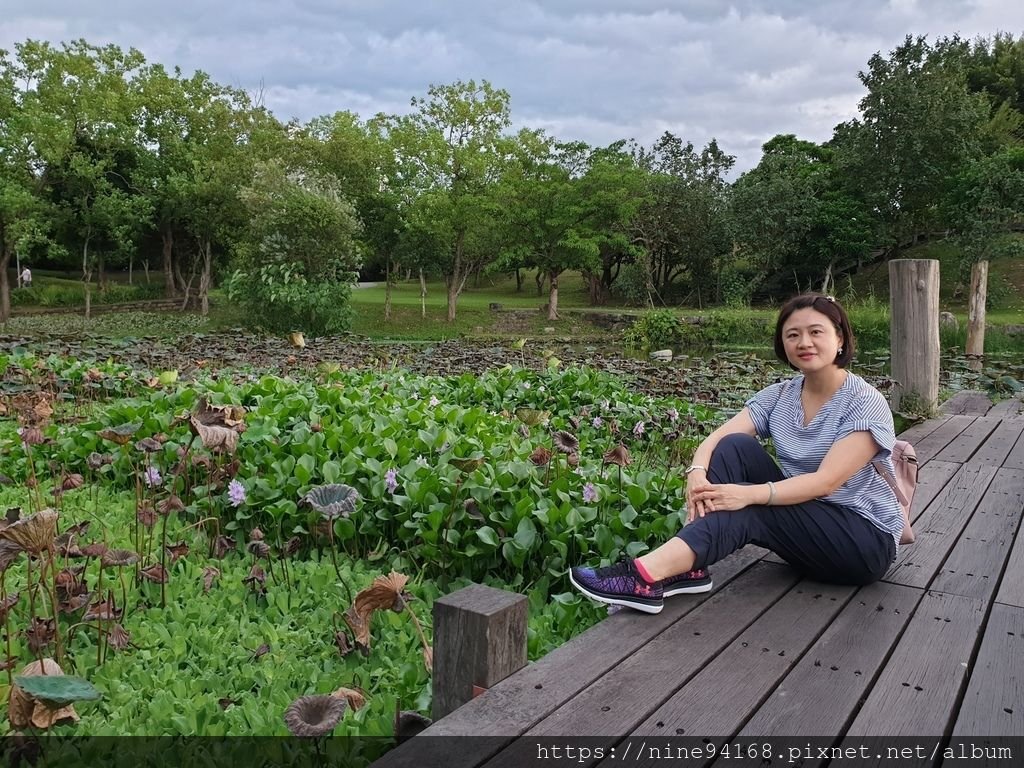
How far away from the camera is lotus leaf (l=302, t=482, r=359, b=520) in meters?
2.24

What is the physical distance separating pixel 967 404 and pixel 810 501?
16.1ft

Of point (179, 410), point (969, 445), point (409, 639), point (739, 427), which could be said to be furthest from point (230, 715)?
point (969, 445)

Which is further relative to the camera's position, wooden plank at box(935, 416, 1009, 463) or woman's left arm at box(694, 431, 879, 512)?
wooden plank at box(935, 416, 1009, 463)

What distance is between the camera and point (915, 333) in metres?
5.93

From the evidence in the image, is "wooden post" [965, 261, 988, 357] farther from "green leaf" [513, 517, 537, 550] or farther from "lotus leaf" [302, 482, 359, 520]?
"lotus leaf" [302, 482, 359, 520]

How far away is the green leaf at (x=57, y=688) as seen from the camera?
1566mm

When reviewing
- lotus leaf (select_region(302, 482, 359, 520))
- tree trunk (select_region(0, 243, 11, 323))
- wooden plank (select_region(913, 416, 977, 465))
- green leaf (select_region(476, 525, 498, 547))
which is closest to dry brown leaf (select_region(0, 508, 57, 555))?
lotus leaf (select_region(302, 482, 359, 520))

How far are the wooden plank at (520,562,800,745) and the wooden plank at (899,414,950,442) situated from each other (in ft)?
9.49

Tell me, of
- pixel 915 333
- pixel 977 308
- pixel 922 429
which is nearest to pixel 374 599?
pixel 922 429

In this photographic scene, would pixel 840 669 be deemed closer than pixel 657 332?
Yes

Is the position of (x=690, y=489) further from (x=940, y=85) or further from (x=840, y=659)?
(x=940, y=85)

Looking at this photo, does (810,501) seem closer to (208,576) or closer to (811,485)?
(811,485)

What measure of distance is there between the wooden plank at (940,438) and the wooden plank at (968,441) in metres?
0.03

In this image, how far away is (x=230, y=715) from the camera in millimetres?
2035
